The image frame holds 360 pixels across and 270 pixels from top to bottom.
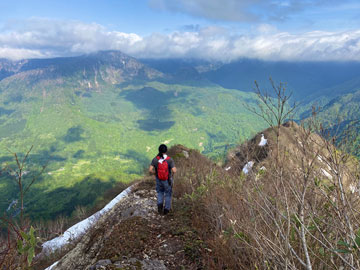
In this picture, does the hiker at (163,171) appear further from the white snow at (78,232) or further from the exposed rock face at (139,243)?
the white snow at (78,232)

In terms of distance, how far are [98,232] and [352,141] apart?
986cm

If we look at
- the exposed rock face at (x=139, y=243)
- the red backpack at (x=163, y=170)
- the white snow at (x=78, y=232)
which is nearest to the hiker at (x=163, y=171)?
the red backpack at (x=163, y=170)

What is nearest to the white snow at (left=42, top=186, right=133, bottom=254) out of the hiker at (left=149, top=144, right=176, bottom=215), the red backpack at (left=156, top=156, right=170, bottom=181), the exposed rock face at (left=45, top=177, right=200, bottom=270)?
the exposed rock face at (left=45, top=177, right=200, bottom=270)

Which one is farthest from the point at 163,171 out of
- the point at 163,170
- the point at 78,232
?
the point at 78,232

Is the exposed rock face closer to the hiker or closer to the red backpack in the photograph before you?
the hiker

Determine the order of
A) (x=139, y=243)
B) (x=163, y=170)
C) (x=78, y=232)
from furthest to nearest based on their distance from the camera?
(x=78, y=232) → (x=163, y=170) → (x=139, y=243)

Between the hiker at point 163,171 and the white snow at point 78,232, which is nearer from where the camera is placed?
the hiker at point 163,171

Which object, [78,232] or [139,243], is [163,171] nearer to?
[139,243]

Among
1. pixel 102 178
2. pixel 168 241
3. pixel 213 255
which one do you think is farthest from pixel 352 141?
pixel 102 178

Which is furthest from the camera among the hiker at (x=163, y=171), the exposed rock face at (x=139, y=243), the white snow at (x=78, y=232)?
the white snow at (x=78, y=232)

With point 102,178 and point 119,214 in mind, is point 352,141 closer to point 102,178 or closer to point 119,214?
point 119,214

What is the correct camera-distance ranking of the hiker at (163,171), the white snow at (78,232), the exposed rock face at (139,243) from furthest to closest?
1. the white snow at (78,232)
2. the hiker at (163,171)
3. the exposed rock face at (139,243)

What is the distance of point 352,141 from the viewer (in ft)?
10.1

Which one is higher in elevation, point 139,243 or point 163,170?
point 163,170
